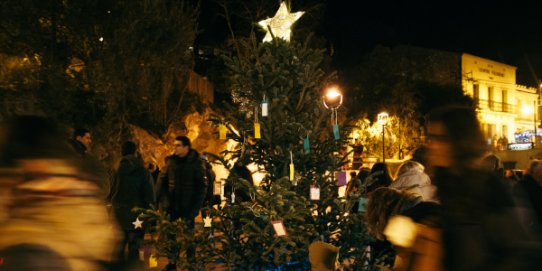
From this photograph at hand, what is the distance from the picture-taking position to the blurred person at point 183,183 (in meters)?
8.42


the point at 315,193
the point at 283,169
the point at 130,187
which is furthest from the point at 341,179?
the point at 130,187

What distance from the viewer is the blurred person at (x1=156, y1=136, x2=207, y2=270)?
842 centimetres

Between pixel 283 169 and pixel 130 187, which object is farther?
pixel 130 187

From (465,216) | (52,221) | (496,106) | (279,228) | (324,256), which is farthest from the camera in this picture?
(496,106)

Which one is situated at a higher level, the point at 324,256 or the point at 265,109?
the point at 265,109

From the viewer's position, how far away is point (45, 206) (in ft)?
7.33

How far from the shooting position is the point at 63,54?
18078 millimetres

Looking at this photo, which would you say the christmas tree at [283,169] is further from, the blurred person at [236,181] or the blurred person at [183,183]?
the blurred person at [183,183]

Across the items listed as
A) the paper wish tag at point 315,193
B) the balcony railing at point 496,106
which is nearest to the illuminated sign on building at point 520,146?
the balcony railing at point 496,106

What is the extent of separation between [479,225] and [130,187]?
579 cm

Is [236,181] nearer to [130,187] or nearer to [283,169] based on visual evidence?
[283,169]

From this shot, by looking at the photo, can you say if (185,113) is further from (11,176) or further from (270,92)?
(11,176)

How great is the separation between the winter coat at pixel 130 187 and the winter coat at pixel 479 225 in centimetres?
555

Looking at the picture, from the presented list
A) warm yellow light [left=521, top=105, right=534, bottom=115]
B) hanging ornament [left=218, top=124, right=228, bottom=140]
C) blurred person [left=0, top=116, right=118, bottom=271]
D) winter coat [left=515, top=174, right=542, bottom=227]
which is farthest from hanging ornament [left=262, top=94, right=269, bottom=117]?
warm yellow light [left=521, top=105, right=534, bottom=115]
